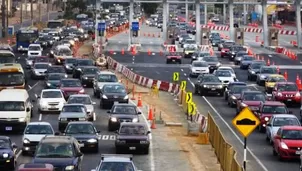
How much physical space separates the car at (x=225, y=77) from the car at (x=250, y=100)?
1139cm

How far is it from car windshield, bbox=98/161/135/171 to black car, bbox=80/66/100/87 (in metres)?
38.2

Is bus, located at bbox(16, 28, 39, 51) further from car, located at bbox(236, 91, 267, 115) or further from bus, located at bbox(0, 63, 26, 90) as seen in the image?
car, located at bbox(236, 91, 267, 115)

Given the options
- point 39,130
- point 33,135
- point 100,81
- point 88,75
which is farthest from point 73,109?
point 88,75

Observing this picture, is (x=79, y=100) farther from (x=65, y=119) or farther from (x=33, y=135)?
(x=33, y=135)

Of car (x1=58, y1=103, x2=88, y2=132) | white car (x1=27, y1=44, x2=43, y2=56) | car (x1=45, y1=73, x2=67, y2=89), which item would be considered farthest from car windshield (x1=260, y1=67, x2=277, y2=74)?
white car (x1=27, y1=44, x2=43, y2=56)

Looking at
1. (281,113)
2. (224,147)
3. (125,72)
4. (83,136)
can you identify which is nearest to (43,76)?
(125,72)

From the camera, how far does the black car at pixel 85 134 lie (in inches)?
1452

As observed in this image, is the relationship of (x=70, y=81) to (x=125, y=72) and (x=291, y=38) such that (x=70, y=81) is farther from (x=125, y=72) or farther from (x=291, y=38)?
(x=291, y=38)

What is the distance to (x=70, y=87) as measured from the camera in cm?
5669

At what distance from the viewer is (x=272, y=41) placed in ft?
379

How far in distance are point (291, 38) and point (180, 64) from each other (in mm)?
60397

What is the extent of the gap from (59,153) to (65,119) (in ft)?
42.8

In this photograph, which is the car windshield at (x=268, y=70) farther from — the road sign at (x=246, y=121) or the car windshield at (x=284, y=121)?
the road sign at (x=246, y=121)

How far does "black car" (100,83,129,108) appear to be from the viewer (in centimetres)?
5326
